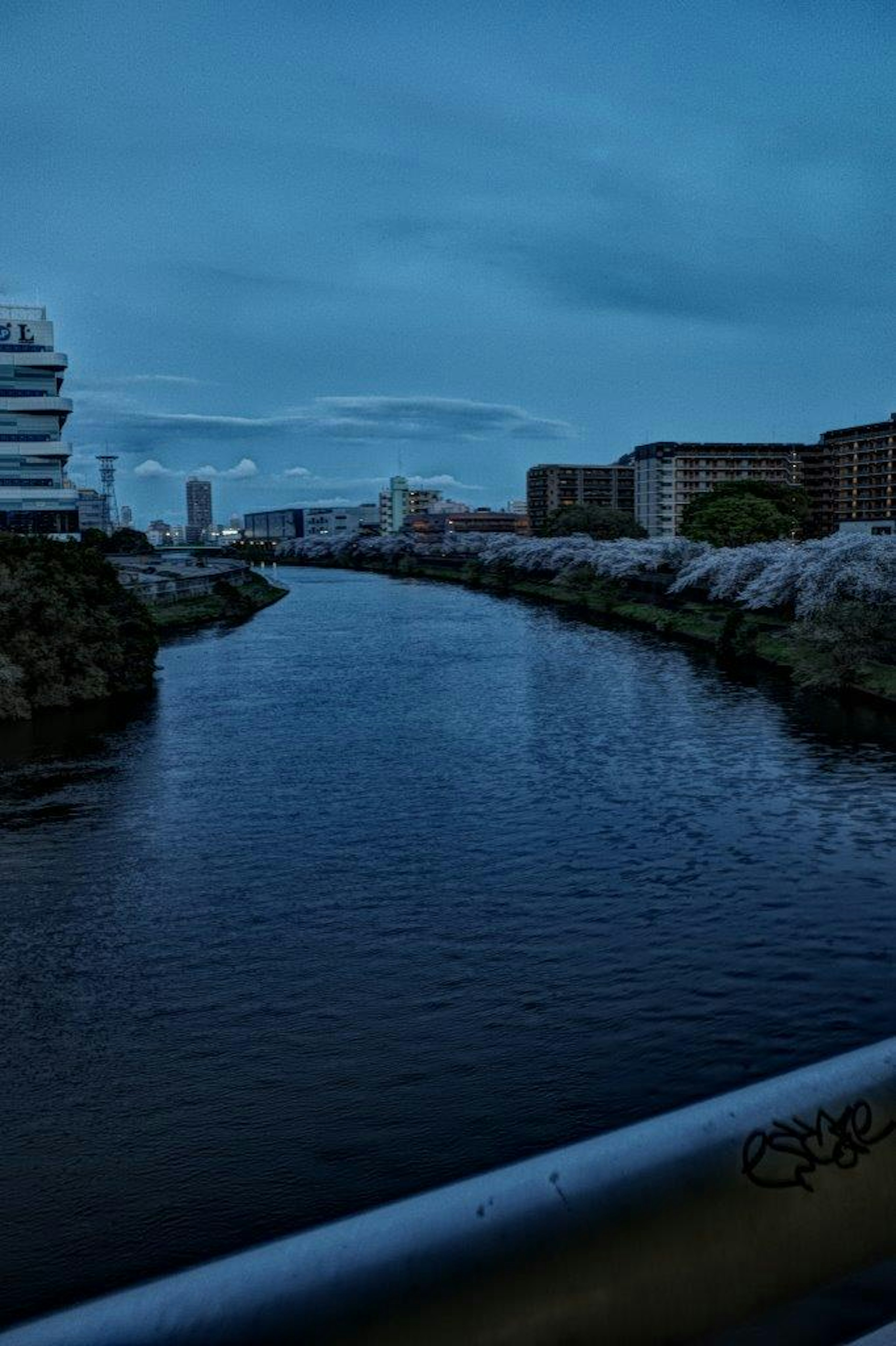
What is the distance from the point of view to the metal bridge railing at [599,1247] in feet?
12.0

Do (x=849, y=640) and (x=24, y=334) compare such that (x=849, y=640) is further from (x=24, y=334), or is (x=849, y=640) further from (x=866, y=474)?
(x=866, y=474)

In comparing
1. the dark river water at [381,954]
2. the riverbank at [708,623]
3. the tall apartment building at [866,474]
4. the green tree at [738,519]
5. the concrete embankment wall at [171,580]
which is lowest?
the dark river water at [381,954]

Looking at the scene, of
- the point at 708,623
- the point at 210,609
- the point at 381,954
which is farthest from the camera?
the point at 210,609

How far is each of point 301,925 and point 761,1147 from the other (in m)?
17.9

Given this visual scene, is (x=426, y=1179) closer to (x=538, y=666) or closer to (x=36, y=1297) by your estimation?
(x=36, y=1297)

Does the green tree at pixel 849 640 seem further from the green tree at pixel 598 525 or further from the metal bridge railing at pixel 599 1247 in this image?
the green tree at pixel 598 525

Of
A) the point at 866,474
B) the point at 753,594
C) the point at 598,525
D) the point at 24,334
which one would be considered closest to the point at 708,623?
the point at 753,594

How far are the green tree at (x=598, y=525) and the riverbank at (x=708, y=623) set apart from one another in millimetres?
23886

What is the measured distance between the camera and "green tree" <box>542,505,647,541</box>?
160000mm

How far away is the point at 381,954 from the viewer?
20047 millimetres

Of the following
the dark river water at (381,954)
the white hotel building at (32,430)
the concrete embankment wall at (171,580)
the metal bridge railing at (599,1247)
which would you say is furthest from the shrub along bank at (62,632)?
the white hotel building at (32,430)

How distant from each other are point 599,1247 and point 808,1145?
1037 mm

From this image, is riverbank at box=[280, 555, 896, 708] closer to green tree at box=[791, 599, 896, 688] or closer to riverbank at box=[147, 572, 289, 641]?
green tree at box=[791, 599, 896, 688]

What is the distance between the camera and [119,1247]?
12.2 m
